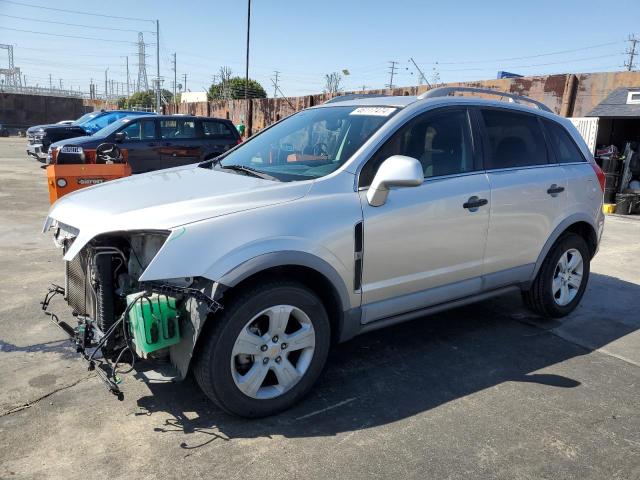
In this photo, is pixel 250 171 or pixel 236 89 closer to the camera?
pixel 250 171

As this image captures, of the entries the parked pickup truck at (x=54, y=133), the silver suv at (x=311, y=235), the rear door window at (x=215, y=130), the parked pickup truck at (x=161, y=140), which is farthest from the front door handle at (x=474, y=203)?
the parked pickup truck at (x=54, y=133)

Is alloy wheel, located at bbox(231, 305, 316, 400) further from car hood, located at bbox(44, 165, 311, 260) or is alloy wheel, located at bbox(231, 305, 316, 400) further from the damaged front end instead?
car hood, located at bbox(44, 165, 311, 260)

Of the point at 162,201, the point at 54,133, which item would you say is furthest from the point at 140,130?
the point at 162,201

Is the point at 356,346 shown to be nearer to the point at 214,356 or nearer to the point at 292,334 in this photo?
the point at 292,334

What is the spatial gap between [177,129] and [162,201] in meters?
10.2

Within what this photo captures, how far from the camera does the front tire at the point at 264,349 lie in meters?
2.78

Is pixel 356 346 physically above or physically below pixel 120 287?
below

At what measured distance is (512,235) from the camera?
4160 millimetres

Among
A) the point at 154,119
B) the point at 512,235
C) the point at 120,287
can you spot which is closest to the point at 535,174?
the point at 512,235

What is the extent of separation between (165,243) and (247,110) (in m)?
22.8

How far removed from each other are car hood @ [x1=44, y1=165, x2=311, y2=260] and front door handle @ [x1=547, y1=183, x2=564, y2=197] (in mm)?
2314

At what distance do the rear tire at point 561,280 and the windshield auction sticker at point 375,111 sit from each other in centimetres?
207

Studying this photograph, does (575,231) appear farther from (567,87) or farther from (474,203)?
(567,87)

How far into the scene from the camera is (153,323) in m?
2.71
